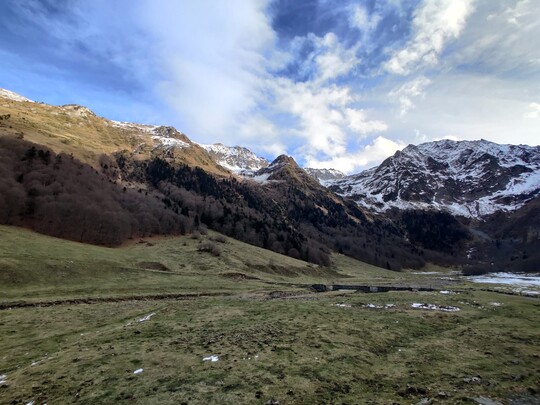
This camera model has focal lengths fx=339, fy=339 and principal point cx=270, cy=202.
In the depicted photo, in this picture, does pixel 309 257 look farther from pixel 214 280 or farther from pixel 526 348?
pixel 526 348

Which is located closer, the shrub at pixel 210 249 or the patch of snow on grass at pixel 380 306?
the patch of snow on grass at pixel 380 306

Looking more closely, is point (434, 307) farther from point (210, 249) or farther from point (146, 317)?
point (210, 249)

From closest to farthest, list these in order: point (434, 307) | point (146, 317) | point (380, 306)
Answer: point (146, 317), point (434, 307), point (380, 306)

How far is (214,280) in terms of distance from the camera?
77125 mm

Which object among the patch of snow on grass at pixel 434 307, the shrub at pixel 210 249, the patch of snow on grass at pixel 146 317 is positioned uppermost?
the shrub at pixel 210 249

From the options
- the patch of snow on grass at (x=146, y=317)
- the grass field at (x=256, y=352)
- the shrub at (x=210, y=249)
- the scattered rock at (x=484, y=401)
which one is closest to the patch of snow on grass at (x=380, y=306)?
the grass field at (x=256, y=352)

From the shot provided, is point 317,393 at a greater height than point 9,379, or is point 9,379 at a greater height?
point 317,393

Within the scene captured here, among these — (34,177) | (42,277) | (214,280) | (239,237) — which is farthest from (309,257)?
(42,277)

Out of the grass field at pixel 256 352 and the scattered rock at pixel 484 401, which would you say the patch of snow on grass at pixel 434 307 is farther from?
the scattered rock at pixel 484 401

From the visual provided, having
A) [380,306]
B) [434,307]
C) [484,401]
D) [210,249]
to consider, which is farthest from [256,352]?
[210,249]

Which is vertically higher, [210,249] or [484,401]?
[210,249]

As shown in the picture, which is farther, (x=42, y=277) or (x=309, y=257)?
(x=309, y=257)

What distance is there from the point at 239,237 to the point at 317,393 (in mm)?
172307

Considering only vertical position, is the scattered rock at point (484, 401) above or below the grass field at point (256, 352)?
above
